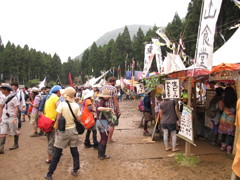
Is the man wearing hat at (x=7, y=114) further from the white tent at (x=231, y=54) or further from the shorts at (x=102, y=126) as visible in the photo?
the white tent at (x=231, y=54)

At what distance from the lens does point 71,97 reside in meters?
3.92

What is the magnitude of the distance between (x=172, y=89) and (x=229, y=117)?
1.78m

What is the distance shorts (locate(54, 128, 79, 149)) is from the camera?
12.4ft

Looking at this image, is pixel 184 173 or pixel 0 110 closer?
pixel 184 173

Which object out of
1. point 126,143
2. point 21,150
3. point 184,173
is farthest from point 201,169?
point 21,150

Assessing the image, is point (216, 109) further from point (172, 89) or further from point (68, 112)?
point (68, 112)

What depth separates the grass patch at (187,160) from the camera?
4557mm

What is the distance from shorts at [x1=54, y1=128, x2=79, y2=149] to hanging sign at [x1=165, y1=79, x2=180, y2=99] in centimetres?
276

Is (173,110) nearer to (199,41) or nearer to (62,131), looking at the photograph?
(199,41)

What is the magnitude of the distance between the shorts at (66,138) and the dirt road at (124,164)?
75 cm

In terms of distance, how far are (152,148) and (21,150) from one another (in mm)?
3982

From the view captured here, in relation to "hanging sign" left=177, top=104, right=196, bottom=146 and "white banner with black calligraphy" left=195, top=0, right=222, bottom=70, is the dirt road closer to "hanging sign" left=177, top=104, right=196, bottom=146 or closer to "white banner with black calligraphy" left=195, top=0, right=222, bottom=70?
"hanging sign" left=177, top=104, right=196, bottom=146

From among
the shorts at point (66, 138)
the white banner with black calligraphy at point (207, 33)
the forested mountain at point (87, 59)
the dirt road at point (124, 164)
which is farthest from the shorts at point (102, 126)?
the forested mountain at point (87, 59)

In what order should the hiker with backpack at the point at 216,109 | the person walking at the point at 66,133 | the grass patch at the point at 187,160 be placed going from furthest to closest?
the hiker with backpack at the point at 216,109 → the grass patch at the point at 187,160 → the person walking at the point at 66,133
